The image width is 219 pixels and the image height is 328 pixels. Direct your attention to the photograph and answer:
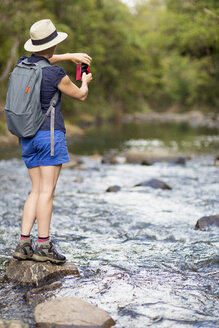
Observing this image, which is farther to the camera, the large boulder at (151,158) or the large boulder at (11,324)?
the large boulder at (151,158)

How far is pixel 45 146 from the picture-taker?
3.96 metres

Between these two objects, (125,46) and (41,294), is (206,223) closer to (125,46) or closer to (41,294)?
(41,294)

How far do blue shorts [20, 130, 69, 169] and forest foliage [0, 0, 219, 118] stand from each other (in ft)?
49.0

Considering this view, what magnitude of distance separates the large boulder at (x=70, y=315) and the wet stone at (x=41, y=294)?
0.25 meters

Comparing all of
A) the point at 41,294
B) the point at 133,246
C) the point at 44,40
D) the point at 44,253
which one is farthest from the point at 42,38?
the point at 133,246

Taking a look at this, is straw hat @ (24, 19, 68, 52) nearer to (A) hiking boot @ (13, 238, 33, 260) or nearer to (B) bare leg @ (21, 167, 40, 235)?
(B) bare leg @ (21, 167, 40, 235)

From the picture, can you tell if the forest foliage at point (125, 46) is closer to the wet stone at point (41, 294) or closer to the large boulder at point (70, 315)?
the wet stone at point (41, 294)

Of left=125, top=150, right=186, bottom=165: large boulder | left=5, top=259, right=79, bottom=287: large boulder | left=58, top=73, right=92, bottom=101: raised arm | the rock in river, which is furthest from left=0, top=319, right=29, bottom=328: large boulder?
left=125, top=150, right=186, bottom=165: large boulder

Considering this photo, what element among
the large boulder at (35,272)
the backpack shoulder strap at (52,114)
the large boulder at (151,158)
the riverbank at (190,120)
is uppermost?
the backpack shoulder strap at (52,114)

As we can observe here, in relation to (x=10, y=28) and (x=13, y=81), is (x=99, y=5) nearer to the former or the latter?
(x=10, y=28)

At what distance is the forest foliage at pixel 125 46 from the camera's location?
21.1 metres

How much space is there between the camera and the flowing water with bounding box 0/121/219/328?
357 centimetres

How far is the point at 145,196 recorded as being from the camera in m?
8.34

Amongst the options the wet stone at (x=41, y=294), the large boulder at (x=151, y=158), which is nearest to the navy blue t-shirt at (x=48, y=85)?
the wet stone at (x=41, y=294)
